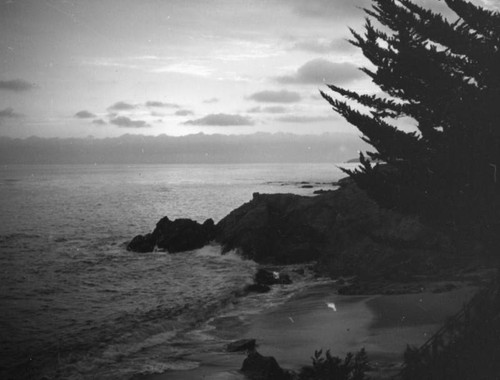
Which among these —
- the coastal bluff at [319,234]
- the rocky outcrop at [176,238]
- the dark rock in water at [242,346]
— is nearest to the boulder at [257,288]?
the coastal bluff at [319,234]

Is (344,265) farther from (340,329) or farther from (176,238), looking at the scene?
(176,238)

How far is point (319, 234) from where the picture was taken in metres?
29.4

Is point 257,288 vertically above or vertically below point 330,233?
below

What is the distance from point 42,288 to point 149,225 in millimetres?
31503

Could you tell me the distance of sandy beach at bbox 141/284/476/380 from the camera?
453 inches

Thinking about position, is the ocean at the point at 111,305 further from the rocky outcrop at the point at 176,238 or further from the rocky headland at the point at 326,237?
the rocky headland at the point at 326,237

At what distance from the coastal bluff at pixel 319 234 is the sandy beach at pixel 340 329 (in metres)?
4.60

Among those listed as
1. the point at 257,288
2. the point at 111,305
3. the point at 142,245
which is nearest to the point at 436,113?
the point at 257,288

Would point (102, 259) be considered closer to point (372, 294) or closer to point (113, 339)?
point (113, 339)

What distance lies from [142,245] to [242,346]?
25202 mm

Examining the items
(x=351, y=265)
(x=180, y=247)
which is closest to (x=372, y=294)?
(x=351, y=265)

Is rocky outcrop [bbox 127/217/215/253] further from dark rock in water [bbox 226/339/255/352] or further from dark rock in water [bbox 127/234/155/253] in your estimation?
dark rock in water [bbox 226/339/255/352]

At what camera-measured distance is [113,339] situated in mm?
15469

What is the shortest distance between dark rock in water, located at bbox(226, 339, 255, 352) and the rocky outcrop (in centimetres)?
2239
